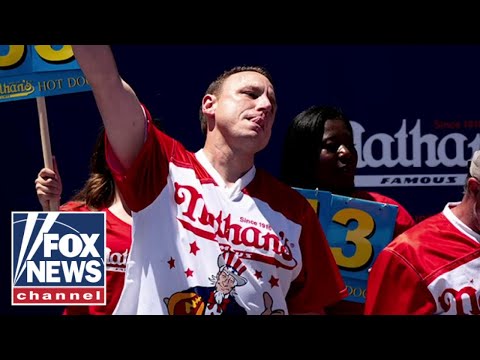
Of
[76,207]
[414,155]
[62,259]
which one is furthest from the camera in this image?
[414,155]

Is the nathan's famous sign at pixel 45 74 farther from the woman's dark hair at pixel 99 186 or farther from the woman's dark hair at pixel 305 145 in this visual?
the woman's dark hair at pixel 305 145

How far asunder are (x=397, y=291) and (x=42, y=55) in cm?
162

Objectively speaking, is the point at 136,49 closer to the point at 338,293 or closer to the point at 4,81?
the point at 4,81

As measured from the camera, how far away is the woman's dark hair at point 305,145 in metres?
4.72

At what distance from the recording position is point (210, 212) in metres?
3.63

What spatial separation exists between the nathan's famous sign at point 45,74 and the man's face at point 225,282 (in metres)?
1.14

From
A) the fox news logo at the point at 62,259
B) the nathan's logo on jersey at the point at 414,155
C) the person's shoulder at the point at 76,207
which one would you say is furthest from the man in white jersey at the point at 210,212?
the nathan's logo on jersey at the point at 414,155

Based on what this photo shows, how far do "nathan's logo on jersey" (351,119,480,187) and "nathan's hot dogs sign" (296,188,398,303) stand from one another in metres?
0.58

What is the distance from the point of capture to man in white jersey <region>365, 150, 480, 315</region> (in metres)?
3.73

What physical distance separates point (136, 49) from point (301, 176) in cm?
99

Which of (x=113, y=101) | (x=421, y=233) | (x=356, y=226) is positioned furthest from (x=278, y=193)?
(x=356, y=226)

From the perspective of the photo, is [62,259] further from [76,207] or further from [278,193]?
Answer: [278,193]

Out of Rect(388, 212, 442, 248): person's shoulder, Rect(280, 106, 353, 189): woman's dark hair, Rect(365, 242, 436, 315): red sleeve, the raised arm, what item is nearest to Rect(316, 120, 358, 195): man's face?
Rect(280, 106, 353, 189): woman's dark hair

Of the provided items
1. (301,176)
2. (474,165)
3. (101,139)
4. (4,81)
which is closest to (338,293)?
(474,165)
